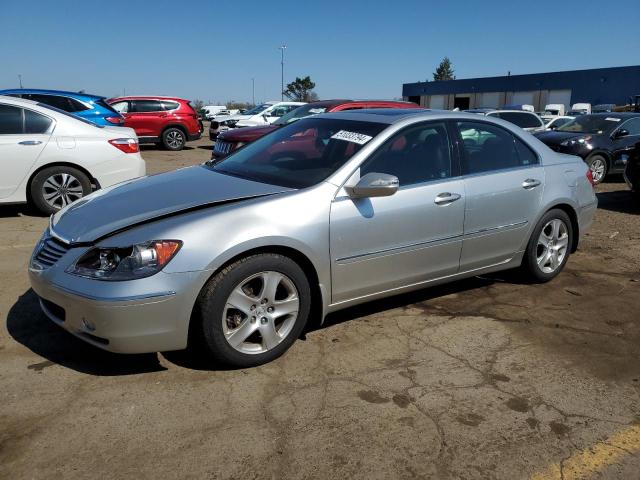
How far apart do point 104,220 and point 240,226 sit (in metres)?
0.84

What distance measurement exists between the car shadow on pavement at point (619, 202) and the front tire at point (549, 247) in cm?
431

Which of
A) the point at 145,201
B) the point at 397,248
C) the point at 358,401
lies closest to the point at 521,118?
the point at 397,248

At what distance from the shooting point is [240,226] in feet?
10.4

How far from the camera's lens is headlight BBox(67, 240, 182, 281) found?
2.96 metres

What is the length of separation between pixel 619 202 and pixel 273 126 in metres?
6.30

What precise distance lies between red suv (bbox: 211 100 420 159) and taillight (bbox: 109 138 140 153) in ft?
4.31

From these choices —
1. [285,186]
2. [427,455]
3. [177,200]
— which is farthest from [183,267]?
[427,455]

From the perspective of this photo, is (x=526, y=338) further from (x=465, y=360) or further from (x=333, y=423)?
(x=333, y=423)

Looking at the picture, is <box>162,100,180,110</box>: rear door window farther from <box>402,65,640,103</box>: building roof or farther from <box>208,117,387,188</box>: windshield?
<box>402,65,640,103</box>: building roof

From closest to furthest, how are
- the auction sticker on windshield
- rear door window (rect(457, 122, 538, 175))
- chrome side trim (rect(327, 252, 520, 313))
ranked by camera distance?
chrome side trim (rect(327, 252, 520, 313)), the auction sticker on windshield, rear door window (rect(457, 122, 538, 175))


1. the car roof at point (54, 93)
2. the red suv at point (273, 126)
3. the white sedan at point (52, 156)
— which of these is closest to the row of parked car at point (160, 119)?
the car roof at point (54, 93)

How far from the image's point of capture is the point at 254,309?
129 inches

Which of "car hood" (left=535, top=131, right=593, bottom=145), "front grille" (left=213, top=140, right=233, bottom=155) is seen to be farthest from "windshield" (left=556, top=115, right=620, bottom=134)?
"front grille" (left=213, top=140, right=233, bottom=155)

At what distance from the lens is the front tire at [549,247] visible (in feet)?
15.7
